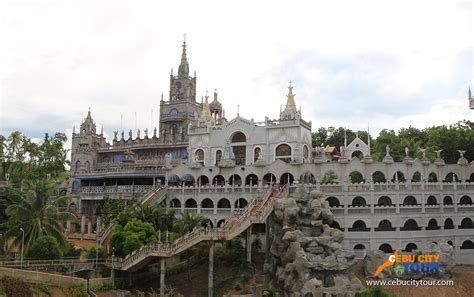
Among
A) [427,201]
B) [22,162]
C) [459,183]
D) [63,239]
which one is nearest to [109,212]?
[63,239]

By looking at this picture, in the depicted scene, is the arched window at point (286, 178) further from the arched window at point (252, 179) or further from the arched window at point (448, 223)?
the arched window at point (448, 223)

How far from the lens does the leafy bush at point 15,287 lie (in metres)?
31.8

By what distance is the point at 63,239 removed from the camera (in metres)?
40.8

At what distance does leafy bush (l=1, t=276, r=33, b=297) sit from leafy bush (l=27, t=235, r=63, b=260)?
393cm

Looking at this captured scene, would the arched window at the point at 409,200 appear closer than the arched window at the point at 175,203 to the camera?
Yes

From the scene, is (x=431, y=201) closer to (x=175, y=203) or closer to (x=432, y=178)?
(x=432, y=178)

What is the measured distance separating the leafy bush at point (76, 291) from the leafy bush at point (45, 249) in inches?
121

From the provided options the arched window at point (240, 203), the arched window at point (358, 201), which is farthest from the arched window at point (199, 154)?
the arched window at point (358, 201)

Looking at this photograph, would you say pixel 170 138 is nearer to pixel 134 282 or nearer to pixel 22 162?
pixel 22 162

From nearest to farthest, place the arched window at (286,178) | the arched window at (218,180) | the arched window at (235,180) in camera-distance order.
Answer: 1. the arched window at (286,178)
2. the arched window at (235,180)
3. the arched window at (218,180)

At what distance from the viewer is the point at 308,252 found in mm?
38469

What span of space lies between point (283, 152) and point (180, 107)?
27.0m

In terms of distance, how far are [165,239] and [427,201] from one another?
91.8 ft

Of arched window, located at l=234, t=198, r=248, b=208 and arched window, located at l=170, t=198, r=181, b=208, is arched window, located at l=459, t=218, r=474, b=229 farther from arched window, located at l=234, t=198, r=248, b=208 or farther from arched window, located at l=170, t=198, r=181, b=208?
arched window, located at l=170, t=198, r=181, b=208
